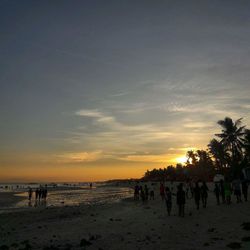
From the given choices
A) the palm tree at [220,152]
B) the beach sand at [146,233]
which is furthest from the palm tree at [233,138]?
the beach sand at [146,233]

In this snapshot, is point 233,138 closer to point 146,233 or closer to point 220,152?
point 220,152

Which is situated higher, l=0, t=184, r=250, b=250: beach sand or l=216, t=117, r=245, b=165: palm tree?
l=216, t=117, r=245, b=165: palm tree

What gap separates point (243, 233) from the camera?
48.8 feet

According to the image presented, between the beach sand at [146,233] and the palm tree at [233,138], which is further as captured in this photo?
the palm tree at [233,138]

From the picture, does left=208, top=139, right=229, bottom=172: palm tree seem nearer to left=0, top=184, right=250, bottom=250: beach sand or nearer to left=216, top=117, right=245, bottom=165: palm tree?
left=216, top=117, right=245, bottom=165: palm tree

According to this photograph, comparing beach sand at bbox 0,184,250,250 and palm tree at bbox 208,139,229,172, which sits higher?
palm tree at bbox 208,139,229,172

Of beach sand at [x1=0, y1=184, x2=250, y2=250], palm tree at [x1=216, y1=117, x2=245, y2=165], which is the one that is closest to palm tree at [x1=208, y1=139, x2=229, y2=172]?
palm tree at [x1=216, y1=117, x2=245, y2=165]

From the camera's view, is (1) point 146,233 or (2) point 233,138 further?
(2) point 233,138

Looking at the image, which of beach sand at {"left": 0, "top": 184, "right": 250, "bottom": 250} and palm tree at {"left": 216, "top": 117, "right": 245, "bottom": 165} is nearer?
beach sand at {"left": 0, "top": 184, "right": 250, "bottom": 250}

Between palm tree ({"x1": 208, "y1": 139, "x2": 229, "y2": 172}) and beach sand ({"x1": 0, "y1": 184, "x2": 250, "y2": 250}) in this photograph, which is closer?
beach sand ({"x1": 0, "y1": 184, "x2": 250, "y2": 250})

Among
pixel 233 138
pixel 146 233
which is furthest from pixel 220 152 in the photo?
pixel 146 233

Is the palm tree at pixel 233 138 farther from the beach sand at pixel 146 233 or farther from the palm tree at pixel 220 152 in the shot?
the beach sand at pixel 146 233

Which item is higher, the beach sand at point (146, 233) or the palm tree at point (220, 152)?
the palm tree at point (220, 152)

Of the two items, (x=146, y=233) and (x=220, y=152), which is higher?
(x=220, y=152)
